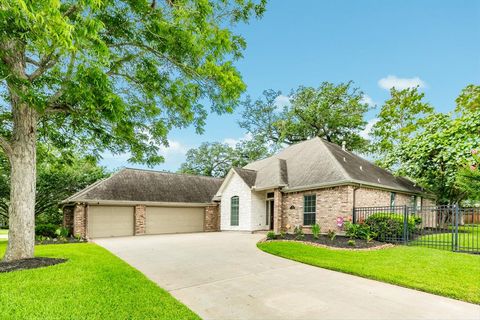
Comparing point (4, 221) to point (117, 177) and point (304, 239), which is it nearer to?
point (117, 177)

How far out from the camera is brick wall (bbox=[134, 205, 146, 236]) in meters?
18.6

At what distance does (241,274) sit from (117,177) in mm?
15501

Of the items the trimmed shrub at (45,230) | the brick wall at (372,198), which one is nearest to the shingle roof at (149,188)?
the trimmed shrub at (45,230)

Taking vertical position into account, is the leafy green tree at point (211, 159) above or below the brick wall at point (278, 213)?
above

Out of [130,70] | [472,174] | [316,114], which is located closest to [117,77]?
[130,70]

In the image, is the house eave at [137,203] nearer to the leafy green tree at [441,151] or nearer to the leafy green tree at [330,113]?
the leafy green tree at [441,151]

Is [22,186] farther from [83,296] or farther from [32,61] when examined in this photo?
[83,296]

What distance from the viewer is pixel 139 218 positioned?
738 inches

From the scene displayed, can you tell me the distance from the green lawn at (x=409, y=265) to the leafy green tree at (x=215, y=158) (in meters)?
25.7

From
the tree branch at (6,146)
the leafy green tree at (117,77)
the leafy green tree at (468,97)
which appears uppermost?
the leafy green tree at (468,97)

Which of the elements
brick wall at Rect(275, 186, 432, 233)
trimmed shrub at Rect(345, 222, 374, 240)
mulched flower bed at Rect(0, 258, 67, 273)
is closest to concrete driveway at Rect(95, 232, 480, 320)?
mulched flower bed at Rect(0, 258, 67, 273)

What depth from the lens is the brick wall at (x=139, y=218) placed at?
1858cm

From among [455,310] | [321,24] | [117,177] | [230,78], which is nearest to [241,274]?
[455,310]

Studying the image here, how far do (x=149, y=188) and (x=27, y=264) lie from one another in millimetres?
13116
